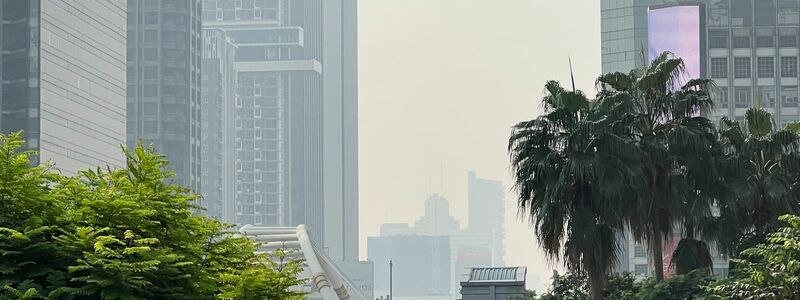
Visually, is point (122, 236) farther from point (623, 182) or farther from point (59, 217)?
point (623, 182)

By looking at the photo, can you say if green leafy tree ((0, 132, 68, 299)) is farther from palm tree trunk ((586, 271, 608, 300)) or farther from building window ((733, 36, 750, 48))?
building window ((733, 36, 750, 48))

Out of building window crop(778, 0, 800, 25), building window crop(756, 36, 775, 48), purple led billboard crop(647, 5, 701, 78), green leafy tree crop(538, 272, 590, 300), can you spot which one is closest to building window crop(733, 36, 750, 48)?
→ building window crop(756, 36, 775, 48)

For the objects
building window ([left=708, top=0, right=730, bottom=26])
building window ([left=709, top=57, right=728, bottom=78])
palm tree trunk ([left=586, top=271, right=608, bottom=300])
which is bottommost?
palm tree trunk ([left=586, top=271, right=608, bottom=300])

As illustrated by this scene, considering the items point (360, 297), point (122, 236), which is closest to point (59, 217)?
point (122, 236)

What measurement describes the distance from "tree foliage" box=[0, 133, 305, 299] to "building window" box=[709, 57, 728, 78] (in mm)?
112300

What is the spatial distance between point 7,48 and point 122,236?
12379 cm

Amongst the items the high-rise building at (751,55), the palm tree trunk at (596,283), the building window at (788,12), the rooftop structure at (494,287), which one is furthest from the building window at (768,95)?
the palm tree trunk at (596,283)

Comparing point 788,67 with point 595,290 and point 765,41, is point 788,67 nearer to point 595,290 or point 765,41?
point 765,41

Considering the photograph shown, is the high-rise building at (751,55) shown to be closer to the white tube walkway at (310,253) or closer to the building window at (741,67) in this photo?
the building window at (741,67)

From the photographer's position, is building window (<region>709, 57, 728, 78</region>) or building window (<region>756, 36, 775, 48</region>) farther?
building window (<region>756, 36, 775, 48</region>)

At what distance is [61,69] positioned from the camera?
135 metres

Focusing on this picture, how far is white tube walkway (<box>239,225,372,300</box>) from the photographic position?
289 ft

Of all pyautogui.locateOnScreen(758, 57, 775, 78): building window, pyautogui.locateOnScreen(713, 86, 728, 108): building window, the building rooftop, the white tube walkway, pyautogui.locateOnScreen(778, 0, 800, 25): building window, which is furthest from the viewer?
pyautogui.locateOnScreen(778, 0, 800, 25): building window

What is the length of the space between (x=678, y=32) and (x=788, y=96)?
50.9 feet
